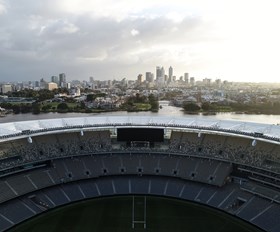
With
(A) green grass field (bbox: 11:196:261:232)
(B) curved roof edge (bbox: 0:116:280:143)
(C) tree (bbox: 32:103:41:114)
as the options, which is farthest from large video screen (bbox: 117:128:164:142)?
(C) tree (bbox: 32:103:41:114)

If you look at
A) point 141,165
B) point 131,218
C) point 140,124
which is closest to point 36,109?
point 140,124

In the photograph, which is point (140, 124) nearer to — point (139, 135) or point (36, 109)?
point (139, 135)

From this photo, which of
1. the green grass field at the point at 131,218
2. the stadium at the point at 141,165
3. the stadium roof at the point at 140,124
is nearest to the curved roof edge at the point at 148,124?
the stadium roof at the point at 140,124

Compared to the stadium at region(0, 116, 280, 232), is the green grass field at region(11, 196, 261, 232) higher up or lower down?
lower down

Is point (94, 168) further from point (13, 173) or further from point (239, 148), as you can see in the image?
point (239, 148)

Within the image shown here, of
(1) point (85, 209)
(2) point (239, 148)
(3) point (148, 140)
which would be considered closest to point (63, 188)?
(1) point (85, 209)

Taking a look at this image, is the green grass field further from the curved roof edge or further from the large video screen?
the curved roof edge

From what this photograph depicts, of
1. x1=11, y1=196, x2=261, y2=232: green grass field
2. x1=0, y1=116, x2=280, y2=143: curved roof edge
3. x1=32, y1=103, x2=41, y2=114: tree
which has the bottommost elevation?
x1=11, y1=196, x2=261, y2=232: green grass field
